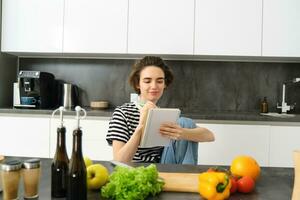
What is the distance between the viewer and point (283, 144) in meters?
2.50

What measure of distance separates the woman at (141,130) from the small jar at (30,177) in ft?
2.06

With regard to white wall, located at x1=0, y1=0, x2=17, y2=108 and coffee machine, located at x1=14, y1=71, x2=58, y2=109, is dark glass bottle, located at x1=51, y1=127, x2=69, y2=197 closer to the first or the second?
coffee machine, located at x1=14, y1=71, x2=58, y2=109

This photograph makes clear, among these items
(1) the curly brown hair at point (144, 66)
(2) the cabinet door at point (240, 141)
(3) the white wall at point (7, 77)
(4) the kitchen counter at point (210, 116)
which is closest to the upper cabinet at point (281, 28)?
(4) the kitchen counter at point (210, 116)

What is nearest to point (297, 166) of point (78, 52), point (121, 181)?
point (121, 181)

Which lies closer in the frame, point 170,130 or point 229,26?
point 170,130

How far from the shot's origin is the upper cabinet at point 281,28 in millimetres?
→ 2736

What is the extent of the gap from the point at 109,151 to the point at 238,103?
1.38m

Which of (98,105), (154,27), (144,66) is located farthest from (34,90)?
(144,66)

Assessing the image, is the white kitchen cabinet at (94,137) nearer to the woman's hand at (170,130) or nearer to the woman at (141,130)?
the woman at (141,130)

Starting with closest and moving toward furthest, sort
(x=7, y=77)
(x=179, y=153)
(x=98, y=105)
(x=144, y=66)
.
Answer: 1. (x=179, y=153)
2. (x=144, y=66)
3. (x=98, y=105)
4. (x=7, y=77)

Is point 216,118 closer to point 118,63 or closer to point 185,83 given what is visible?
point 185,83

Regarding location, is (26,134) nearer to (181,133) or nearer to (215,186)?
(181,133)

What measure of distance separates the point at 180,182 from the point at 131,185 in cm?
24

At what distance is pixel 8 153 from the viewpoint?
268 centimetres
